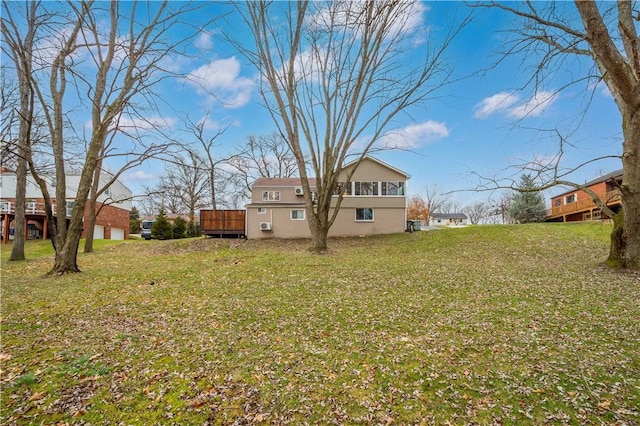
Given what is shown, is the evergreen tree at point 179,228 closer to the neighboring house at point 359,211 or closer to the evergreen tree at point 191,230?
the evergreen tree at point 191,230

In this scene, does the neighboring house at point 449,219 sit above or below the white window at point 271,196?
below

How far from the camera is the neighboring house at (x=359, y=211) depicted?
21.5 metres

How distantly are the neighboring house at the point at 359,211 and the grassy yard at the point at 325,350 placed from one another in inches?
537

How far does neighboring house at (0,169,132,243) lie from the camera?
2309 cm

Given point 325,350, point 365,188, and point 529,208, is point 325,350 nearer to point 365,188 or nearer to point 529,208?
point 365,188

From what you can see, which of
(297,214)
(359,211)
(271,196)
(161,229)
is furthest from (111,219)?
(359,211)

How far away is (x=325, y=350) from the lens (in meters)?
3.92

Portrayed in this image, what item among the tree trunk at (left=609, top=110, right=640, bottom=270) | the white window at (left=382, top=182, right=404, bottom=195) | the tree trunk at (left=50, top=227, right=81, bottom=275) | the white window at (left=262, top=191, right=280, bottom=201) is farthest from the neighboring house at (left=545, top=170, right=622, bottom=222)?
the tree trunk at (left=50, top=227, right=81, bottom=275)

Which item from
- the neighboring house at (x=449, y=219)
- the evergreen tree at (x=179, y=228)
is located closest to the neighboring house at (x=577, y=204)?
the neighboring house at (x=449, y=219)

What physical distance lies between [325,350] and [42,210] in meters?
29.4

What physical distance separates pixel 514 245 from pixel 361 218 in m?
9.95

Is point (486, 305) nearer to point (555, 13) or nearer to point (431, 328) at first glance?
point (431, 328)

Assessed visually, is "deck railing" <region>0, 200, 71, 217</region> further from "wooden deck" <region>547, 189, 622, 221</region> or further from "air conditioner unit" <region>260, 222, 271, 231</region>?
"wooden deck" <region>547, 189, 622, 221</region>

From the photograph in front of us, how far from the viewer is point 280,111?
14188mm
